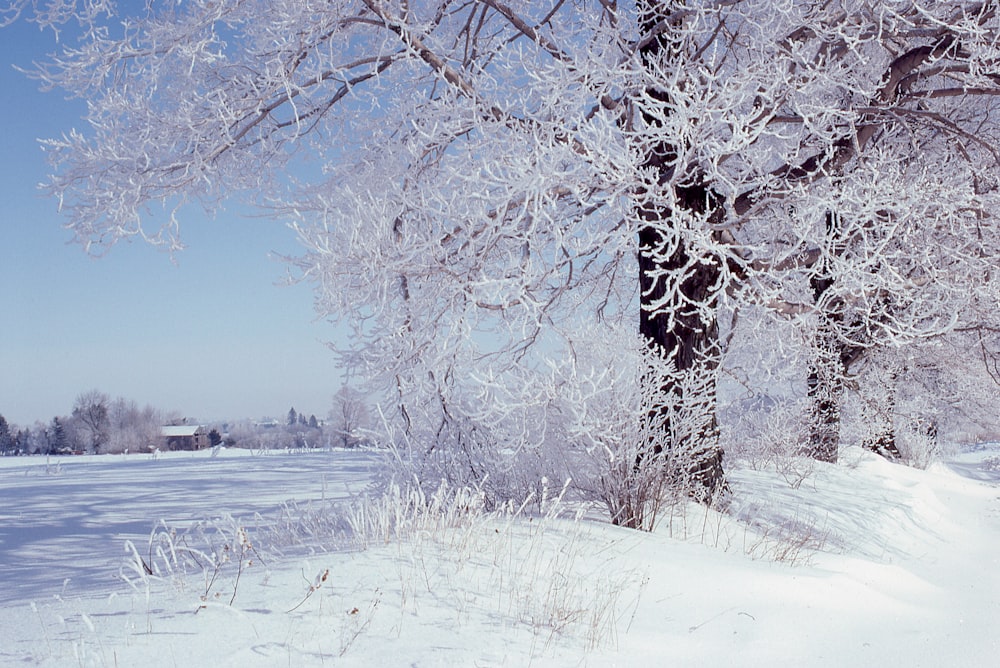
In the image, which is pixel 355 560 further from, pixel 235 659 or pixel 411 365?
pixel 411 365

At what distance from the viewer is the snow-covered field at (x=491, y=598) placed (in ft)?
9.57

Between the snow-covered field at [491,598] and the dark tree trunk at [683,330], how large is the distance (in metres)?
0.63

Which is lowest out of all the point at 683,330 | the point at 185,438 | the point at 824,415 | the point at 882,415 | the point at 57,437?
the point at 185,438

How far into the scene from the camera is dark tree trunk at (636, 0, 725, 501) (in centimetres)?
625

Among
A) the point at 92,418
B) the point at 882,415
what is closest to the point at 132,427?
the point at 92,418

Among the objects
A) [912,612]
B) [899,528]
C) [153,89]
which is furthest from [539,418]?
[899,528]

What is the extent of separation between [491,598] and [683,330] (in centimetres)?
440

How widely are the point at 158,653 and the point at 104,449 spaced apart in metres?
65.7

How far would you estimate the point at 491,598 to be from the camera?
11.6ft

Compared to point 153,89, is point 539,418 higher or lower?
lower

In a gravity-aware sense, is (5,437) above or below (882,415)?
below

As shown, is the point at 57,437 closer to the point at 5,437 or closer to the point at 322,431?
the point at 5,437

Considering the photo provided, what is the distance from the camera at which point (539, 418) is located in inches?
234

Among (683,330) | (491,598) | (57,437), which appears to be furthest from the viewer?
(57,437)
